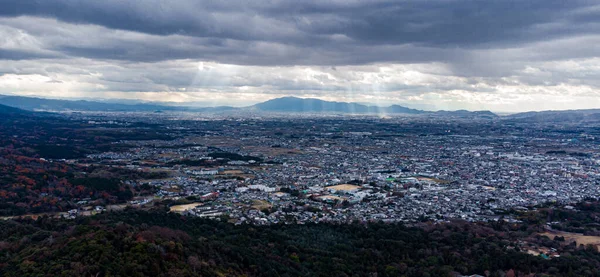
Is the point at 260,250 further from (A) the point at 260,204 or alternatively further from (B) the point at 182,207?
(B) the point at 182,207

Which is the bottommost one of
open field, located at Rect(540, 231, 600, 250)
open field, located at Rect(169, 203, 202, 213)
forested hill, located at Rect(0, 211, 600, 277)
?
open field, located at Rect(540, 231, 600, 250)

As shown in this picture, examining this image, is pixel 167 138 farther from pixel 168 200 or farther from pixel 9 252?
pixel 9 252

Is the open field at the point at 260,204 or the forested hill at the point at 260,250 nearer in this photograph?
the forested hill at the point at 260,250

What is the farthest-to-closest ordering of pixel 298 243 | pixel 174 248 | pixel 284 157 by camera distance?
1. pixel 284 157
2. pixel 298 243
3. pixel 174 248

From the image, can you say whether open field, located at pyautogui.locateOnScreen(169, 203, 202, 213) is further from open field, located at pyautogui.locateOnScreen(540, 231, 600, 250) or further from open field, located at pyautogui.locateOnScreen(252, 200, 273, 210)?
open field, located at pyautogui.locateOnScreen(540, 231, 600, 250)

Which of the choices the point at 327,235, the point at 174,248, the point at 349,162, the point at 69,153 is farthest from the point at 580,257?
the point at 69,153

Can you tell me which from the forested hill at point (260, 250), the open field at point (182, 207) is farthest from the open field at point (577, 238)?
the open field at point (182, 207)

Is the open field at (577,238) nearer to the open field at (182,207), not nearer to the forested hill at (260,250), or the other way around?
the forested hill at (260,250)

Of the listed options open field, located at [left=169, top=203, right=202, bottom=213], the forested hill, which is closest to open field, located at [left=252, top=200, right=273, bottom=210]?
open field, located at [left=169, top=203, right=202, bottom=213]
